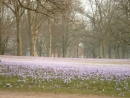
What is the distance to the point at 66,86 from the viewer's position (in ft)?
40.3

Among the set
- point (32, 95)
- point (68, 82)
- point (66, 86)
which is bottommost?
point (32, 95)

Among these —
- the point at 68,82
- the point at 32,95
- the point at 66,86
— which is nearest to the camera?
the point at 32,95

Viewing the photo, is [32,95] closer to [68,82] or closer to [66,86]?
[66,86]

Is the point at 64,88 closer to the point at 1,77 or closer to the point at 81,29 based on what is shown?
the point at 1,77

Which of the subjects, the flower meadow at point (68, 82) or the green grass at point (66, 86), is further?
the flower meadow at point (68, 82)

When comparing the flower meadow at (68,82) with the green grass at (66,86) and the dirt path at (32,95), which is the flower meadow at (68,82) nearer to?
the green grass at (66,86)

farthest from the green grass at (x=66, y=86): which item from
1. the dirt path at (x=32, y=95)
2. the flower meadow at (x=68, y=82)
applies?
the dirt path at (x=32, y=95)

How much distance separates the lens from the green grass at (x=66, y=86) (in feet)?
37.6

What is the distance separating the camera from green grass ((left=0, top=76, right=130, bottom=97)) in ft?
37.6

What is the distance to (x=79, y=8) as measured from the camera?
51719 mm

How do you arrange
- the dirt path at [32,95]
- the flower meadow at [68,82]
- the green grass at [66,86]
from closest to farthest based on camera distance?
the dirt path at [32,95] < the green grass at [66,86] < the flower meadow at [68,82]

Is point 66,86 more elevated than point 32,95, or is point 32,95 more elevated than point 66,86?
point 66,86

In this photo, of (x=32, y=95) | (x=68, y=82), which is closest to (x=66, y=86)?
(x=68, y=82)

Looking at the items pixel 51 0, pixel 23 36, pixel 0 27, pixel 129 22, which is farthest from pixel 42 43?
pixel 51 0
